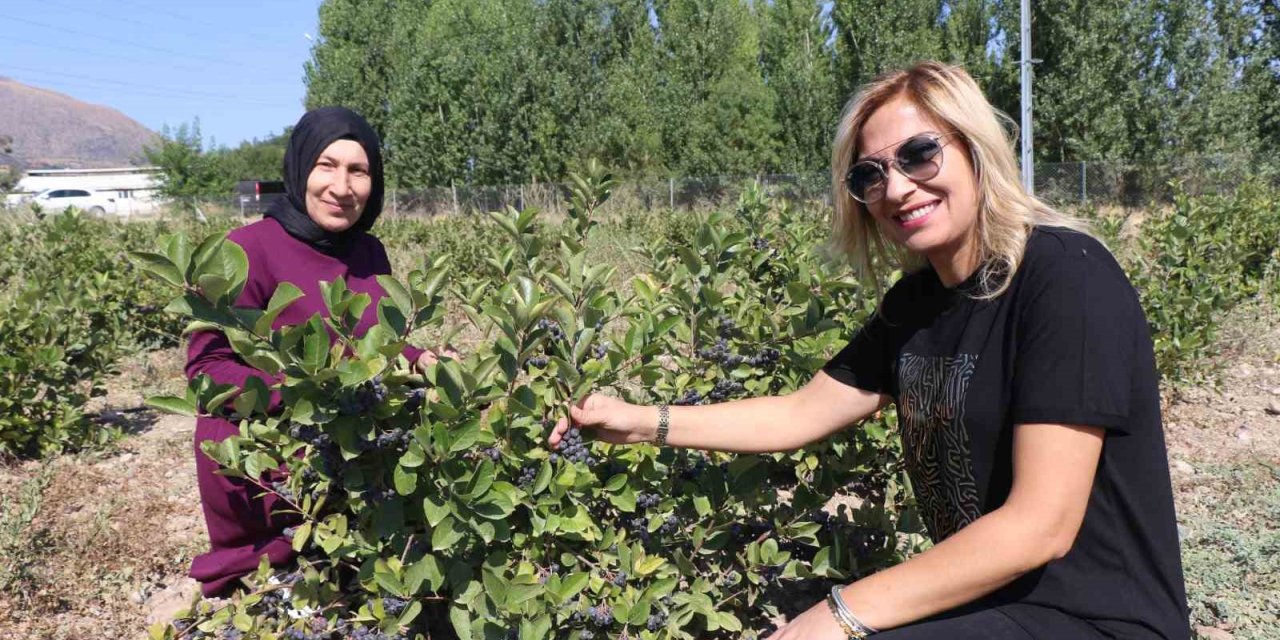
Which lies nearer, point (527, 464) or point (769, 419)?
point (527, 464)

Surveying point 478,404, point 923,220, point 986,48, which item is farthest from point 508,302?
point 986,48

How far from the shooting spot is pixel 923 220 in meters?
1.60

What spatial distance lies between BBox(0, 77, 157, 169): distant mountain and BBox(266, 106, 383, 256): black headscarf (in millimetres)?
169599

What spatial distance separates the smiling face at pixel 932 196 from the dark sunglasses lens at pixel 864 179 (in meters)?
0.02

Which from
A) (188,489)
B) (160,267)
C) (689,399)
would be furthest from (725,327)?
(188,489)

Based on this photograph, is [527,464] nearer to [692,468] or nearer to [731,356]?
[692,468]

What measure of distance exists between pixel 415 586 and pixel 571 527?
0.29 metres

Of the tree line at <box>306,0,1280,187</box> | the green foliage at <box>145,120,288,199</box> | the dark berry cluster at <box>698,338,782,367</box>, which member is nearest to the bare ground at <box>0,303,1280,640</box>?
the dark berry cluster at <box>698,338,782,367</box>

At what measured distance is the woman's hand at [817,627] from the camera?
1445 mm

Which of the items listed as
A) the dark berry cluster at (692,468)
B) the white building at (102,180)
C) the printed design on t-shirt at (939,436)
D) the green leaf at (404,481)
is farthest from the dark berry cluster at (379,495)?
the white building at (102,180)

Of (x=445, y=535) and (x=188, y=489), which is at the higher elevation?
(x=445, y=535)

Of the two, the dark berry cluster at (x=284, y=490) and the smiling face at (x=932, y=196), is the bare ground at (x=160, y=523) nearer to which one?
the dark berry cluster at (x=284, y=490)

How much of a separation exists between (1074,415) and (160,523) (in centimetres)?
330

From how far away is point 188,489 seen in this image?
3.90 meters
